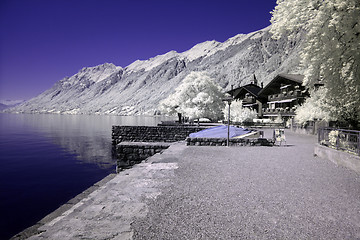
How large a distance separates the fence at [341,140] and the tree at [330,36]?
1787 millimetres

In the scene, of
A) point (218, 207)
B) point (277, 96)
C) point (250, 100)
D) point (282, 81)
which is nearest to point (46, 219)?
point (218, 207)

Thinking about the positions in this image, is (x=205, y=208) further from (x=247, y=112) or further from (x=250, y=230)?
(x=247, y=112)

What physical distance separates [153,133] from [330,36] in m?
29.6

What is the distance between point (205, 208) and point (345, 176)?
6.15 meters

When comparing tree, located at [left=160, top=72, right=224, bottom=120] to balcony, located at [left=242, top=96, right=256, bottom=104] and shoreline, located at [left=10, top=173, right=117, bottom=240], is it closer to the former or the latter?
balcony, located at [left=242, top=96, right=256, bottom=104]

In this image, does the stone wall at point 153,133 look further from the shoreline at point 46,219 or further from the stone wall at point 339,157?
the shoreline at point 46,219

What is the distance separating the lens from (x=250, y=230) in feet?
13.7

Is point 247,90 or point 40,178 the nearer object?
point 40,178

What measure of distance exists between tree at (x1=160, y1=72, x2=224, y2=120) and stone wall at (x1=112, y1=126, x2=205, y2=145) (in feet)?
46.8

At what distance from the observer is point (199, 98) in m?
47.9

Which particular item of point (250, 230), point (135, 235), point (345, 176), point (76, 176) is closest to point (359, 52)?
point (345, 176)

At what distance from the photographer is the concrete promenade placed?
414 cm

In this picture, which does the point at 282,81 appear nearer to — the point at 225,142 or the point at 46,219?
the point at 225,142

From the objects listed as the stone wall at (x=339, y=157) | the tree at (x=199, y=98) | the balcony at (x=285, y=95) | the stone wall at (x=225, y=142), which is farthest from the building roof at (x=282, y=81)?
the stone wall at (x=339, y=157)
